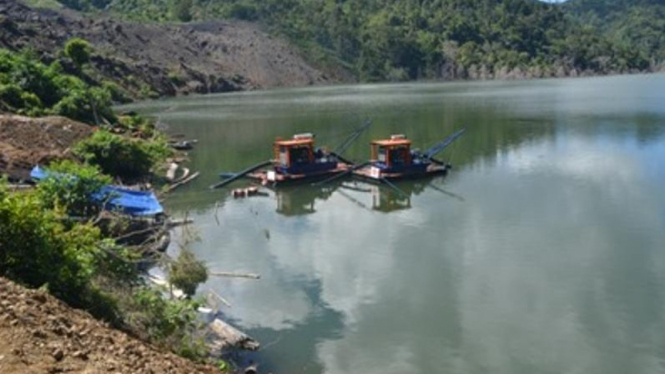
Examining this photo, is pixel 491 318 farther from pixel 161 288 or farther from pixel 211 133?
pixel 211 133

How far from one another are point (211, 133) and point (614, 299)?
38.8 m

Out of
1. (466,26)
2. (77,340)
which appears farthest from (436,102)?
(466,26)

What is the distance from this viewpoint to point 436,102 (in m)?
76.9

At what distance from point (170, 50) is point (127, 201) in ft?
322

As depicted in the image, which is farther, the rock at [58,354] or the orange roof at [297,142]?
the orange roof at [297,142]

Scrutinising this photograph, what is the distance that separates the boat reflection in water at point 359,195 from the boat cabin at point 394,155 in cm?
87

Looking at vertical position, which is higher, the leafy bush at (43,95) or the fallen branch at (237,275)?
the leafy bush at (43,95)

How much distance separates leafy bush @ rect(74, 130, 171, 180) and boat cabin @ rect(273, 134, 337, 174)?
5.67 metres

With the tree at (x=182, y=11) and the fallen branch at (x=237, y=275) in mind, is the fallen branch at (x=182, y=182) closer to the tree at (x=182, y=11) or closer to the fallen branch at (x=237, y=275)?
the fallen branch at (x=237, y=275)

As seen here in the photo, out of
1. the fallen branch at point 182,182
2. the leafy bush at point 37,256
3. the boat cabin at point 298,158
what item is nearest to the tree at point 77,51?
the fallen branch at point 182,182

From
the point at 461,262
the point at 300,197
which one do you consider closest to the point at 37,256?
the point at 461,262

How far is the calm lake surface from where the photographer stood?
1462 cm

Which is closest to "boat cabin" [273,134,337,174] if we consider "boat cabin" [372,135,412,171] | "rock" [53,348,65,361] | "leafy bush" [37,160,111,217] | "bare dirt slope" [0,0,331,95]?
"boat cabin" [372,135,412,171]

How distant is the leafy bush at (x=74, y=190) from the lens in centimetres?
1806
